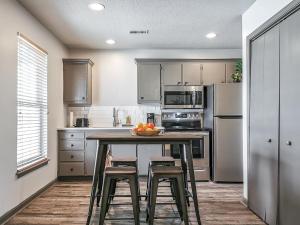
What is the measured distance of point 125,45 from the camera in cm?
514

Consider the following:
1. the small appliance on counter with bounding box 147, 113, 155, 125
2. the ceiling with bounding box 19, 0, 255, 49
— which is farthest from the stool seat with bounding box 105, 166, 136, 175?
the small appliance on counter with bounding box 147, 113, 155, 125

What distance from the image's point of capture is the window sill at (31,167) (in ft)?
10.5

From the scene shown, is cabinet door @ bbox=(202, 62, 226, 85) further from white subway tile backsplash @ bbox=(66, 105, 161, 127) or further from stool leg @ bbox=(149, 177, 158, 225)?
stool leg @ bbox=(149, 177, 158, 225)

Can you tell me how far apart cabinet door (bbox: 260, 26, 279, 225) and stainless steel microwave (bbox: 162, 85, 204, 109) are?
7.21ft

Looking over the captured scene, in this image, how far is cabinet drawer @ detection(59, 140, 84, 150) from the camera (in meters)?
4.75

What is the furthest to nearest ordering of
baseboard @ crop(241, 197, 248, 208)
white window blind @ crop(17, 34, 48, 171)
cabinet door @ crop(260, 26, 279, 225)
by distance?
baseboard @ crop(241, 197, 248, 208), white window blind @ crop(17, 34, 48, 171), cabinet door @ crop(260, 26, 279, 225)

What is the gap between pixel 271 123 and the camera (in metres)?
2.73

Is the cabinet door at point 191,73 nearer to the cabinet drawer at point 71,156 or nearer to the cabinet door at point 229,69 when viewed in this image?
the cabinet door at point 229,69

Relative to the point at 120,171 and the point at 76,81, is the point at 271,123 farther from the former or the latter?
the point at 76,81

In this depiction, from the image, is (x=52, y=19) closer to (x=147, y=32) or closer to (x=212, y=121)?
(x=147, y=32)

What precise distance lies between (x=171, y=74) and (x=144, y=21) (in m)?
1.57

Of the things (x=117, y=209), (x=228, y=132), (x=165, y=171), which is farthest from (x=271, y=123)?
(x=117, y=209)

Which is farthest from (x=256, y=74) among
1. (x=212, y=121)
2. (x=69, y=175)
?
(x=69, y=175)

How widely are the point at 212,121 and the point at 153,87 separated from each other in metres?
1.32
